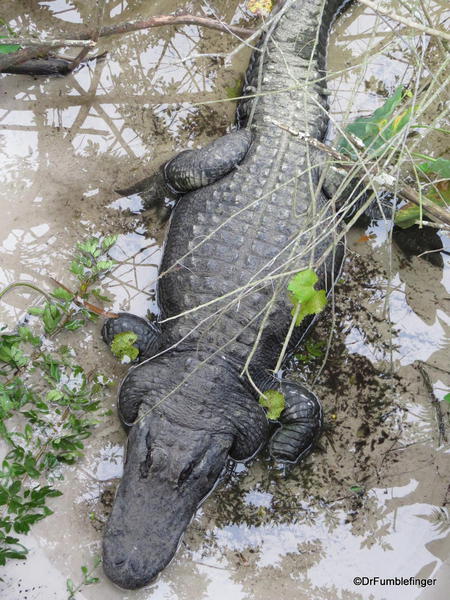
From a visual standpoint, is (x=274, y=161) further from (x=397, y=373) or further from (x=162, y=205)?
(x=397, y=373)

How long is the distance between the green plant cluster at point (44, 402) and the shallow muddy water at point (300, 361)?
0.43 ft

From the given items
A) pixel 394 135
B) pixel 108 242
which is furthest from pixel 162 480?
pixel 394 135

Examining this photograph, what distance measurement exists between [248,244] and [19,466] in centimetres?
170

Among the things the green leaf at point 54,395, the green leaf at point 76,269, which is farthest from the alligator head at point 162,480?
the green leaf at point 76,269

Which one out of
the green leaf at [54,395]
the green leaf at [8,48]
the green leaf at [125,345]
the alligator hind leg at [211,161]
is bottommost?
the green leaf at [54,395]

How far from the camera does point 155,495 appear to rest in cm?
314

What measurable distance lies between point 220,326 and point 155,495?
96 centimetres

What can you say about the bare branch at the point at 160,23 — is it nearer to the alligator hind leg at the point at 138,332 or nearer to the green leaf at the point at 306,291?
the alligator hind leg at the point at 138,332

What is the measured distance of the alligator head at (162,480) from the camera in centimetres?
305

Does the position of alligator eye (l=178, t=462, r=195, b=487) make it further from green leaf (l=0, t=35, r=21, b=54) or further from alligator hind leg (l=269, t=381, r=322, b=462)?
green leaf (l=0, t=35, r=21, b=54)

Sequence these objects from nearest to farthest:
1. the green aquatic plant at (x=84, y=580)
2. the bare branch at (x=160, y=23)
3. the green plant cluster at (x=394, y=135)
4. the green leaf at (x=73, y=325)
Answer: the green aquatic plant at (x=84, y=580)
the green plant cluster at (x=394, y=135)
the green leaf at (x=73, y=325)
the bare branch at (x=160, y=23)

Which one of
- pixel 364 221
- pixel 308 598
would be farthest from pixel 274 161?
pixel 308 598

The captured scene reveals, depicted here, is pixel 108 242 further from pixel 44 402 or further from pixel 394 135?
pixel 394 135

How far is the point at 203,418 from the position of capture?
10.9ft
